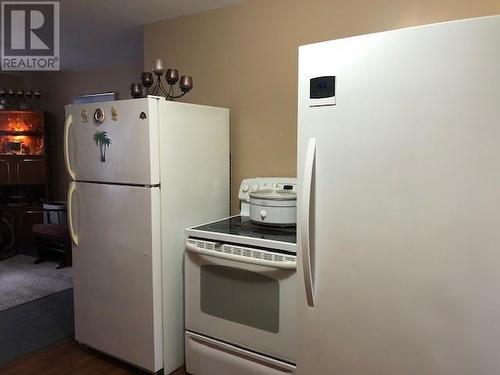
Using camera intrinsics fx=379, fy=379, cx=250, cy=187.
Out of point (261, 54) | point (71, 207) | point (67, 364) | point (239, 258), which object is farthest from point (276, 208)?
point (67, 364)

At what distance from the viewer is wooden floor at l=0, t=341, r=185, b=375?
225cm

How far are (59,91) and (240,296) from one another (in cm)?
470

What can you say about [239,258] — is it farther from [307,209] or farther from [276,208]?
[307,209]

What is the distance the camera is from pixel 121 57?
169 inches

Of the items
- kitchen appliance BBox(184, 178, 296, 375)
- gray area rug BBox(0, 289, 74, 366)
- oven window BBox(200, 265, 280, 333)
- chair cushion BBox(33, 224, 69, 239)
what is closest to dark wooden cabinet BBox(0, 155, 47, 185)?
chair cushion BBox(33, 224, 69, 239)

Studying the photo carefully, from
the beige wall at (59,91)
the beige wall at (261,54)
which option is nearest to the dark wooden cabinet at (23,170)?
the beige wall at (59,91)

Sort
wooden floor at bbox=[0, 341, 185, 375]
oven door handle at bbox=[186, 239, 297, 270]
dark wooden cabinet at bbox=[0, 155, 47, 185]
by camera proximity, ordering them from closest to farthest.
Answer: oven door handle at bbox=[186, 239, 297, 270], wooden floor at bbox=[0, 341, 185, 375], dark wooden cabinet at bbox=[0, 155, 47, 185]

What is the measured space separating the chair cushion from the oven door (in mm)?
2706

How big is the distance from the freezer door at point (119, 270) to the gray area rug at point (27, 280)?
1306 millimetres

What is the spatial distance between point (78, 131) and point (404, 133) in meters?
1.84

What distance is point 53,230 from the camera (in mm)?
4242

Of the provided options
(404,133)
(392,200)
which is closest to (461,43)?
(404,133)

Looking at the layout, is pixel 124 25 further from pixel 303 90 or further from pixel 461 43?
pixel 461 43

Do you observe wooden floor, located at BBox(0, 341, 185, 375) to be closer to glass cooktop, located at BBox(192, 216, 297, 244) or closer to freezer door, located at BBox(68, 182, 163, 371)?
freezer door, located at BBox(68, 182, 163, 371)
